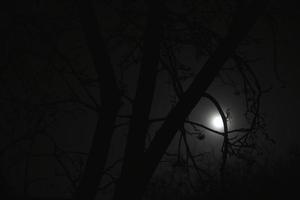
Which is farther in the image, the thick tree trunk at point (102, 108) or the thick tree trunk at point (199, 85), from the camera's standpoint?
the thick tree trunk at point (102, 108)

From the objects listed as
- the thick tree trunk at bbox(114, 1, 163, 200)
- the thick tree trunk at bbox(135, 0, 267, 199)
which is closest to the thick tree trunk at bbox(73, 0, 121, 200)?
the thick tree trunk at bbox(114, 1, 163, 200)

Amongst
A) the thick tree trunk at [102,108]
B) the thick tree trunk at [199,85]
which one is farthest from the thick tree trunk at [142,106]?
the thick tree trunk at [102,108]

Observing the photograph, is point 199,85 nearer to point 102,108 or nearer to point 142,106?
Result: point 142,106

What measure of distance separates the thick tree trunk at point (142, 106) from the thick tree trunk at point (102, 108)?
10.9 inches

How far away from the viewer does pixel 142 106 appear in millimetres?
3131

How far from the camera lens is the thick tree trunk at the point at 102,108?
3.23 metres

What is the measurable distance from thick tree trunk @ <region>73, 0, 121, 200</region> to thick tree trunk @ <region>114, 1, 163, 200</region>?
0.90 ft

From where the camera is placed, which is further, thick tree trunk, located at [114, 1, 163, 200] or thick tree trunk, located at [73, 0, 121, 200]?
thick tree trunk, located at [73, 0, 121, 200]

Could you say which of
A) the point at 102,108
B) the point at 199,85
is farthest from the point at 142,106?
the point at 199,85

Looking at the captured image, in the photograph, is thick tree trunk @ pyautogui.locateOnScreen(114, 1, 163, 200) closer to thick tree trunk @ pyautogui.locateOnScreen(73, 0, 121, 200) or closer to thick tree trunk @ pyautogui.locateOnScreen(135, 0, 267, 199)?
thick tree trunk @ pyautogui.locateOnScreen(135, 0, 267, 199)

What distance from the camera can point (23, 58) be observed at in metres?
4.41

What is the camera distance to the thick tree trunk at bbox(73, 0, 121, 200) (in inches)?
127

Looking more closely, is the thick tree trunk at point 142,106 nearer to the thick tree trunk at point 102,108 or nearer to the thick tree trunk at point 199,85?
the thick tree trunk at point 199,85

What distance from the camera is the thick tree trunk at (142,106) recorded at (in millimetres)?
2965
